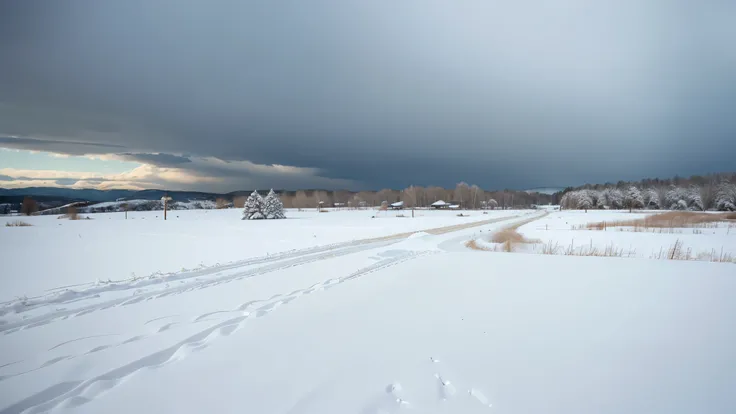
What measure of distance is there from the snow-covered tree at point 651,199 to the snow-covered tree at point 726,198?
64.8ft

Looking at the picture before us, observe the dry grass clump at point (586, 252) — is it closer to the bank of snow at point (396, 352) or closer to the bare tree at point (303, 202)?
the bank of snow at point (396, 352)

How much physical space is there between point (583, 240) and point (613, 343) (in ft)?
57.2

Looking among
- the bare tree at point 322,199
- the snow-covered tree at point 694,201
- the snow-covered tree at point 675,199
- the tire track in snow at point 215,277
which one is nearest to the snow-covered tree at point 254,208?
the tire track in snow at point 215,277

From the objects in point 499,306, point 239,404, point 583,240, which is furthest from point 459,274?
point 583,240

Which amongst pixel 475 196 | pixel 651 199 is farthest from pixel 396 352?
pixel 475 196

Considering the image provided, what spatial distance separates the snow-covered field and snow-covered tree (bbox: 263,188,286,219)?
3655cm

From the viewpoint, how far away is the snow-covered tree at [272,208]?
44.8 metres

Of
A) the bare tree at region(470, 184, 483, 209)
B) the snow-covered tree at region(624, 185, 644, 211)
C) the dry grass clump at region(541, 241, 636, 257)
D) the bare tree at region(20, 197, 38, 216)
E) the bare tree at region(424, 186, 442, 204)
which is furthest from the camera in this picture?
the bare tree at region(424, 186, 442, 204)

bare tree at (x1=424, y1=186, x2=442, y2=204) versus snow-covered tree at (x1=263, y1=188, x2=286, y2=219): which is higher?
bare tree at (x1=424, y1=186, x2=442, y2=204)

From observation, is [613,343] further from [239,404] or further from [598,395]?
[239,404]

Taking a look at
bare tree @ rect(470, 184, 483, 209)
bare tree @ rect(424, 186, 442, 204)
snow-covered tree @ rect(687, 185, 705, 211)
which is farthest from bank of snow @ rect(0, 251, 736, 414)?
bare tree @ rect(424, 186, 442, 204)

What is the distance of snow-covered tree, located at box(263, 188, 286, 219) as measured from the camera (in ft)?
147

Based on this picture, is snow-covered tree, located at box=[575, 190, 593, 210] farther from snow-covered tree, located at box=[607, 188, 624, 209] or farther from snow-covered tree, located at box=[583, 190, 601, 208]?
snow-covered tree, located at box=[607, 188, 624, 209]

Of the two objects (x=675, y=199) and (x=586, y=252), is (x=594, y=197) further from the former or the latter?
(x=586, y=252)
